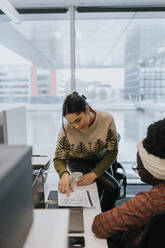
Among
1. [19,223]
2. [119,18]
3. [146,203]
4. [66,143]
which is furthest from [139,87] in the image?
[19,223]

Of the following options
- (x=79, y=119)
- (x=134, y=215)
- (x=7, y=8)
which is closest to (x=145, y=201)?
(x=134, y=215)

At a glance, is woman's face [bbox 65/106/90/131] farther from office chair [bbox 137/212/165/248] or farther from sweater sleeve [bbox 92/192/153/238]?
office chair [bbox 137/212/165/248]

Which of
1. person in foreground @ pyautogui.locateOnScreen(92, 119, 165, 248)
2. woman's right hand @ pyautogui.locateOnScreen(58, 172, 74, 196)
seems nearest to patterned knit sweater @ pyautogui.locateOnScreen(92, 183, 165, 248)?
person in foreground @ pyautogui.locateOnScreen(92, 119, 165, 248)

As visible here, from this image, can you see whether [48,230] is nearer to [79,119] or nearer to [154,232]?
[154,232]

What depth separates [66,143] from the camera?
61.1 inches

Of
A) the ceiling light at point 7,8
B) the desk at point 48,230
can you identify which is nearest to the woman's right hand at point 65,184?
the desk at point 48,230

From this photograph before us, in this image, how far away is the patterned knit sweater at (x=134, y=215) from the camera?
797 mm

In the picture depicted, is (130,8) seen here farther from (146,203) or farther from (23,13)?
(146,203)

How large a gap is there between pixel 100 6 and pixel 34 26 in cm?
89

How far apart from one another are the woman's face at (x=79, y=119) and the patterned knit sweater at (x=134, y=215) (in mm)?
736

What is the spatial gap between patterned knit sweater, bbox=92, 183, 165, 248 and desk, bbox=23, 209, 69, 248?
383 millimetres

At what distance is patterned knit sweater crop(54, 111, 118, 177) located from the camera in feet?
5.05

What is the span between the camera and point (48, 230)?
48cm

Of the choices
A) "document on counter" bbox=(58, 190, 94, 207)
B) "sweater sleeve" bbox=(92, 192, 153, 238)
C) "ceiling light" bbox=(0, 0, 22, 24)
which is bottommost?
"document on counter" bbox=(58, 190, 94, 207)
